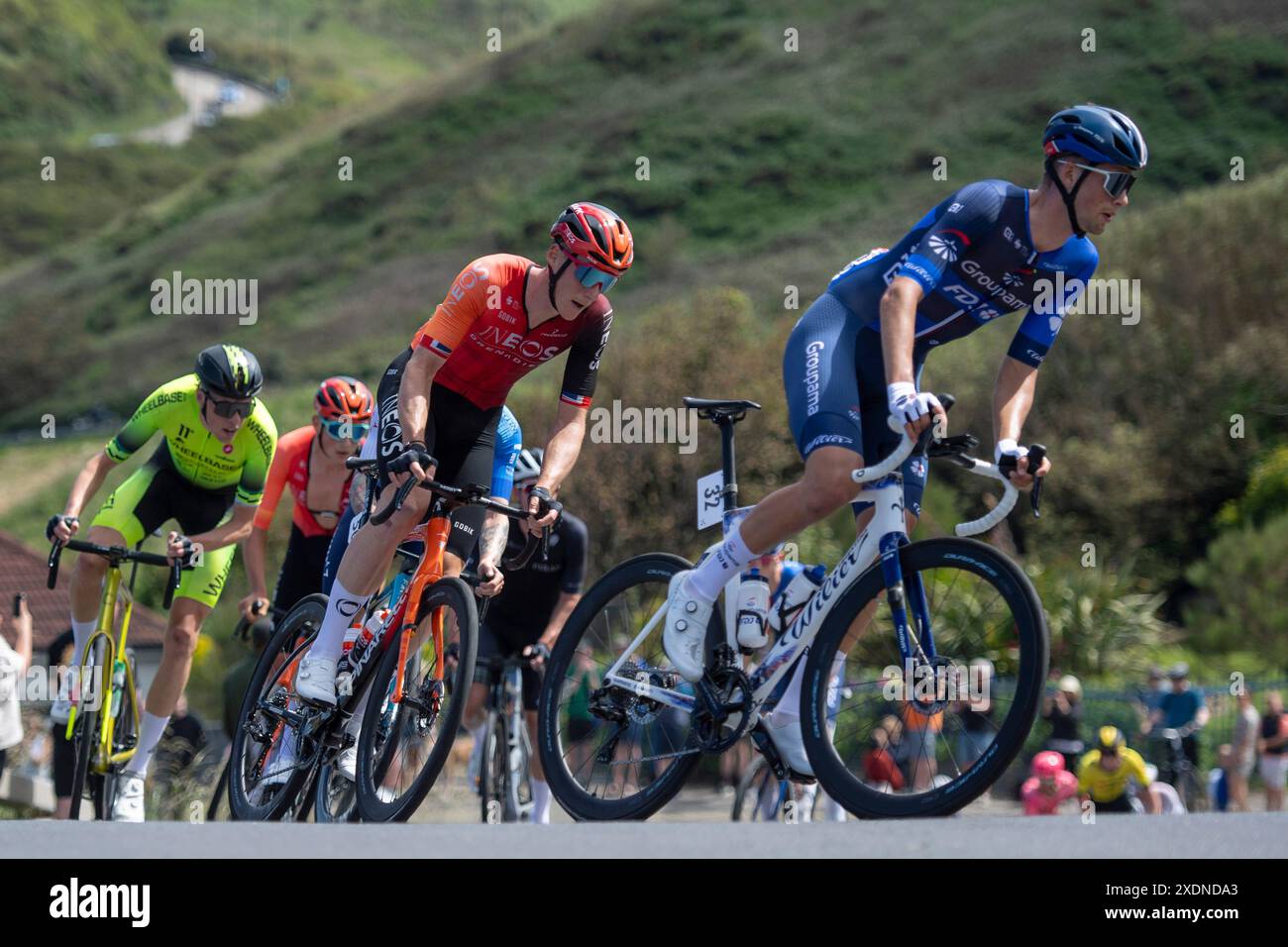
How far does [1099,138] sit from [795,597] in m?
1.93

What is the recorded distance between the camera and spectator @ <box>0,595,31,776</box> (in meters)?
9.43

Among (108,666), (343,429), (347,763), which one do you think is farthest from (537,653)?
(347,763)

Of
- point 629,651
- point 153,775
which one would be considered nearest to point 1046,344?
point 629,651

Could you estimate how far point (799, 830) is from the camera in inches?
159

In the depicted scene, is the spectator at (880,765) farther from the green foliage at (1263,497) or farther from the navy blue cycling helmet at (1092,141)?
the green foliage at (1263,497)

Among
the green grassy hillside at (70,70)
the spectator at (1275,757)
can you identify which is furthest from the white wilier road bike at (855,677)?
the green grassy hillside at (70,70)

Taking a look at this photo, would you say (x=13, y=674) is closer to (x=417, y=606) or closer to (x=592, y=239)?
(x=417, y=606)

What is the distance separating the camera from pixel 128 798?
26.6ft

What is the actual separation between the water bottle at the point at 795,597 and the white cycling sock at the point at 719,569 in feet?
0.92

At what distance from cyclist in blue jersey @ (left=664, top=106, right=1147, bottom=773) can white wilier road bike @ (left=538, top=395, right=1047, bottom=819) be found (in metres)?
0.14

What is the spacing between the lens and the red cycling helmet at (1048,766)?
12.3 m

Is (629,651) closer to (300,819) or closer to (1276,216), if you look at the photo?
(300,819)

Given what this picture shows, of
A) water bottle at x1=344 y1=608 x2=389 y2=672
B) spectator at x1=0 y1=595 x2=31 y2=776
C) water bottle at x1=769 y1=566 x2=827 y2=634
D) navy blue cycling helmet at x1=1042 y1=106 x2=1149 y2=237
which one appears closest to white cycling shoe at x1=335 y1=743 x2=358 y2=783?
water bottle at x1=344 y1=608 x2=389 y2=672
